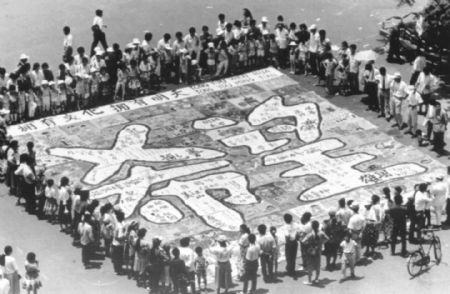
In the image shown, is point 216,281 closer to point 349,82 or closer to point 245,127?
point 245,127

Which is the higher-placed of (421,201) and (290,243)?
(421,201)

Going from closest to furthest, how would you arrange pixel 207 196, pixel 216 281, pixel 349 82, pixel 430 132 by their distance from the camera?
pixel 216 281, pixel 207 196, pixel 430 132, pixel 349 82

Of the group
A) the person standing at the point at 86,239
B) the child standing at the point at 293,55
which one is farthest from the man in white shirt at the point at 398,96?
the person standing at the point at 86,239

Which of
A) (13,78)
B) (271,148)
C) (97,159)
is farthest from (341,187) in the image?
(13,78)

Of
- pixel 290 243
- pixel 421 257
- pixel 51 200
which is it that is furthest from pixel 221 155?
pixel 421 257

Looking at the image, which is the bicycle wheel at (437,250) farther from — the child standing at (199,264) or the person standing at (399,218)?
the child standing at (199,264)

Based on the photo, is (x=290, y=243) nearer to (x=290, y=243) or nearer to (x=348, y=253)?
(x=290, y=243)

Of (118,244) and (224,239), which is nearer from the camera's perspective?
(224,239)
